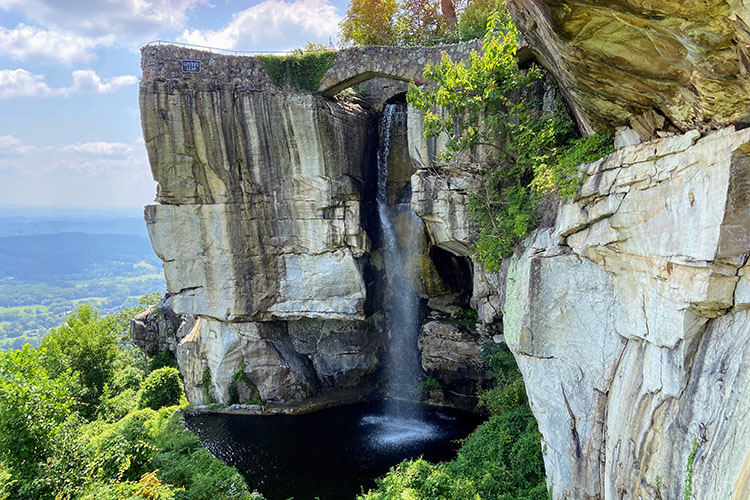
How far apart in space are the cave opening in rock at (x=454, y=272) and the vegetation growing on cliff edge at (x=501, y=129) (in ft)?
17.7

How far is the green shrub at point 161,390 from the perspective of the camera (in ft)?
64.1

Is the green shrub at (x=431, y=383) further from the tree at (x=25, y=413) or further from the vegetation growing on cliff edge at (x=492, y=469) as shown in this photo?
the tree at (x=25, y=413)

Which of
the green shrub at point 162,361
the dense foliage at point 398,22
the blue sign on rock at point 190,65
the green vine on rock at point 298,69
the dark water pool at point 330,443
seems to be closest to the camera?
the dark water pool at point 330,443

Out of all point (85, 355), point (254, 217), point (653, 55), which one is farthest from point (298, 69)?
point (85, 355)

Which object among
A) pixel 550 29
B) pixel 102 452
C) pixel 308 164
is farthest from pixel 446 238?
pixel 102 452

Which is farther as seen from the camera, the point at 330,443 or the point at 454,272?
the point at 454,272

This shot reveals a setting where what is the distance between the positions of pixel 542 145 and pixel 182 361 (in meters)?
18.6

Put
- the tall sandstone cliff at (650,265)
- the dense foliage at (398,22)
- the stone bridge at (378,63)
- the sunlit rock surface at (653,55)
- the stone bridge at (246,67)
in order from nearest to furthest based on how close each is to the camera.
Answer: the sunlit rock surface at (653,55)
the tall sandstone cliff at (650,265)
the stone bridge at (378,63)
the stone bridge at (246,67)
the dense foliage at (398,22)

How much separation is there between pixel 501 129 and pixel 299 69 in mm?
8648

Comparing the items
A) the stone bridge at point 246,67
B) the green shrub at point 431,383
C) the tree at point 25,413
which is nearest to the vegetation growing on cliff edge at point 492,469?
the green shrub at point 431,383

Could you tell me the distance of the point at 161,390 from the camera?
65.0 ft

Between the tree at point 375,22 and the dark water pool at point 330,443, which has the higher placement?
the tree at point 375,22

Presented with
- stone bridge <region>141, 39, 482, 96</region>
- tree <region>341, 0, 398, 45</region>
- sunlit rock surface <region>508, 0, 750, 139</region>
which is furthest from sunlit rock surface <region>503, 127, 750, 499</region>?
tree <region>341, 0, 398, 45</region>

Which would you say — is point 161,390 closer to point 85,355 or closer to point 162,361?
point 162,361
